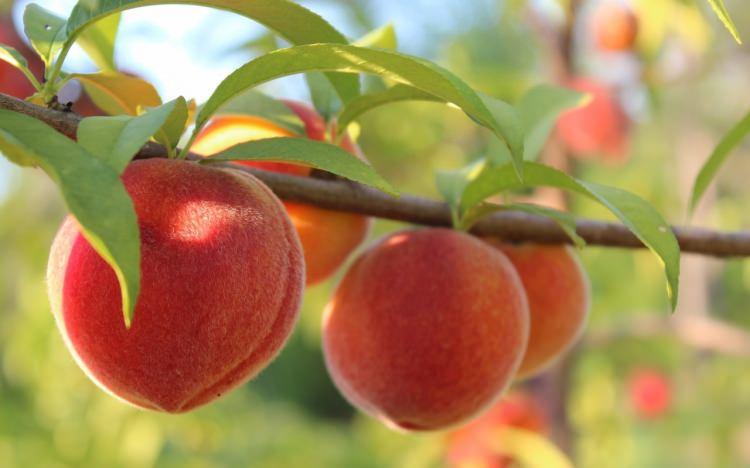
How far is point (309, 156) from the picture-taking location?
0.47m

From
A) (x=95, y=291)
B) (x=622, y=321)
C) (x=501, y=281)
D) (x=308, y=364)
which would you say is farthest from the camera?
(x=308, y=364)

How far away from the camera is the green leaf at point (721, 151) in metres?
0.65

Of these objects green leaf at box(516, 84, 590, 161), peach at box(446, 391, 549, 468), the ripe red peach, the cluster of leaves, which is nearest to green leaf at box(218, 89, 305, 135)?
the cluster of leaves

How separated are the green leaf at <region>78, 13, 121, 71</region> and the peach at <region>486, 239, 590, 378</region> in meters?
0.35

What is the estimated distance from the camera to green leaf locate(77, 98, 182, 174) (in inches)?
14.6

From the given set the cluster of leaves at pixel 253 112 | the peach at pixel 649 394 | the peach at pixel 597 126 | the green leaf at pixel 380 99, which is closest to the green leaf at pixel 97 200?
the cluster of leaves at pixel 253 112

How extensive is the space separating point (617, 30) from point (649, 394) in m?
1.21

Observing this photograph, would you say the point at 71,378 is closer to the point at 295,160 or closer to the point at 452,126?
the point at 452,126

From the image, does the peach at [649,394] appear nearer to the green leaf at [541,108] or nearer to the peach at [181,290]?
the green leaf at [541,108]

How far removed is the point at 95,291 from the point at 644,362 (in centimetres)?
350

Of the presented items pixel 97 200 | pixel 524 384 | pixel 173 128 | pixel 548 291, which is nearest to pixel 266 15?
pixel 173 128

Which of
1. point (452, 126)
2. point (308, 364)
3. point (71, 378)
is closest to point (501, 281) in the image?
point (71, 378)

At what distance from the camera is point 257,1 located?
18.5 inches

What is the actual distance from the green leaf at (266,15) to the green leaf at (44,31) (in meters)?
0.02
